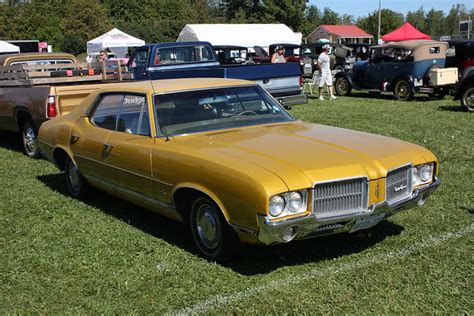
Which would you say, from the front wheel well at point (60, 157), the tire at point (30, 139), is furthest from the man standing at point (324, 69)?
the front wheel well at point (60, 157)

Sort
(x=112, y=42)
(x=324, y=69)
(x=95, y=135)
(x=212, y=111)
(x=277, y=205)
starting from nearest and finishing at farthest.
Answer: (x=277, y=205) → (x=212, y=111) → (x=95, y=135) → (x=324, y=69) → (x=112, y=42)

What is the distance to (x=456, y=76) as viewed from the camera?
628 inches

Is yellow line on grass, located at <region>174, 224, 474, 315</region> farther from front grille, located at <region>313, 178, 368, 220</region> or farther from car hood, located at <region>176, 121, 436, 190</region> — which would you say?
car hood, located at <region>176, 121, 436, 190</region>

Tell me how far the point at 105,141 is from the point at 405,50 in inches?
518

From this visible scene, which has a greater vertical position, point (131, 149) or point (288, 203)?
point (131, 149)

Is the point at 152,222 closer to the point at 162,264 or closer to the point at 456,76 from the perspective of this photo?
the point at 162,264

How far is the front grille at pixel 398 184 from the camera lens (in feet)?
13.4

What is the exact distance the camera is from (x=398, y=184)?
420cm

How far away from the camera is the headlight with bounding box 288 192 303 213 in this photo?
3.72 m

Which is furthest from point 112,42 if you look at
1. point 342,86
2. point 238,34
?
point 342,86

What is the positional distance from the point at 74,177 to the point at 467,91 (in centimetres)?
1069

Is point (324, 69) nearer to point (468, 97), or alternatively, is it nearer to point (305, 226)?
point (468, 97)

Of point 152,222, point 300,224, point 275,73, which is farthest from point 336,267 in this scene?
point 275,73

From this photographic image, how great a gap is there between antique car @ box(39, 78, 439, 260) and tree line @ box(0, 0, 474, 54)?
5882cm
